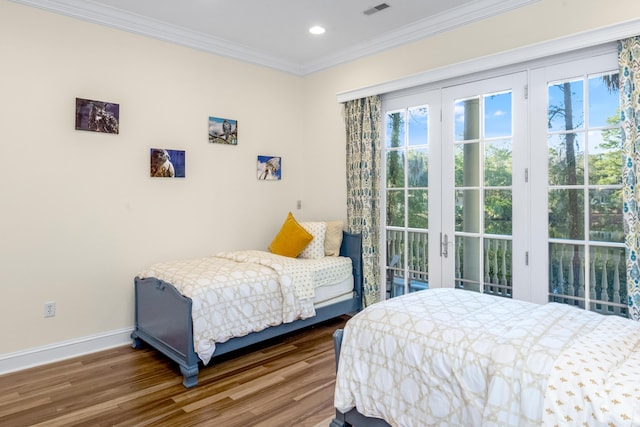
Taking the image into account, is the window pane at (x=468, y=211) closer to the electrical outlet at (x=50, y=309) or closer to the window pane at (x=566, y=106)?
the window pane at (x=566, y=106)

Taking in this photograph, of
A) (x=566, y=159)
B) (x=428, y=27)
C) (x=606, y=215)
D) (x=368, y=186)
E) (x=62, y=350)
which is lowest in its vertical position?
(x=62, y=350)

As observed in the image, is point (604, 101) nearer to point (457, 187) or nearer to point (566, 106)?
point (566, 106)

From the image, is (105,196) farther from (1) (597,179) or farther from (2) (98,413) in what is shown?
(1) (597,179)

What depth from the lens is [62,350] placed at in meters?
3.28

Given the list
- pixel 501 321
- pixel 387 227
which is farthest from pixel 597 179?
pixel 387 227

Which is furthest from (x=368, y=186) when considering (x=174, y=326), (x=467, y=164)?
(x=174, y=326)

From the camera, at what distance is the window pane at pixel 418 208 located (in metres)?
3.84

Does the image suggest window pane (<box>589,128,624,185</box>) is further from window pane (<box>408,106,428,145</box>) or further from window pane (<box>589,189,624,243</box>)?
window pane (<box>408,106,428,145</box>)

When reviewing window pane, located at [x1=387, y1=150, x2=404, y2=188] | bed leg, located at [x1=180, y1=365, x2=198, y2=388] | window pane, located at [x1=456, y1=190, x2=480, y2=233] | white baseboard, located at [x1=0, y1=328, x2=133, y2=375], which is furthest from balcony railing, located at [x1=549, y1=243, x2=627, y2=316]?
white baseboard, located at [x1=0, y1=328, x2=133, y2=375]

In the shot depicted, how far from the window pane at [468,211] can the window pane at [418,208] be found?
1.07 ft

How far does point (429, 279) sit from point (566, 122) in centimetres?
177

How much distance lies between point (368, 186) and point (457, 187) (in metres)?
0.95

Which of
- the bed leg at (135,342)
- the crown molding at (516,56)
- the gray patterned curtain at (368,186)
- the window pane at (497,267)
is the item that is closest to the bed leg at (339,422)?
the window pane at (497,267)

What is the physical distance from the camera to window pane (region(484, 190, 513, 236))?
3262 millimetres
